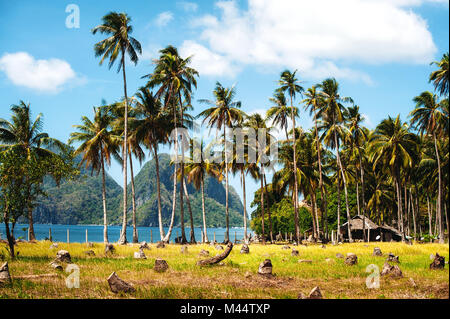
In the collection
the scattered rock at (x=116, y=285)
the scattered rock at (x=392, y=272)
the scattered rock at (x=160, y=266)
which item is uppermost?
the scattered rock at (x=116, y=285)

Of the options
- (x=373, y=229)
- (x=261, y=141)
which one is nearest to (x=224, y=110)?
(x=261, y=141)

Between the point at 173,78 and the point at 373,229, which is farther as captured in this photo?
the point at 373,229

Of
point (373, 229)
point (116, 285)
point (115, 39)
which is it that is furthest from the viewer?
point (373, 229)

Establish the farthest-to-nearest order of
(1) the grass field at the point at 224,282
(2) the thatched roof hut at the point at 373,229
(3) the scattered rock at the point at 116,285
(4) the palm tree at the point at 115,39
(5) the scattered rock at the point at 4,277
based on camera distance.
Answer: (2) the thatched roof hut at the point at 373,229, (4) the palm tree at the point at 115,39, (5) the scattered rock at the point at 4,277, (3) the scattered rock at the point at 116,285, (1) the grass field at the point at 224,282

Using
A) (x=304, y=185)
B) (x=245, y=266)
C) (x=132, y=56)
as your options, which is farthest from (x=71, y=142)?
(x=245, y=266)

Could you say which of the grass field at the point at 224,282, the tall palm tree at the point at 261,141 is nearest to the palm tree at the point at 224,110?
the tall palm tree at the point at 261,141

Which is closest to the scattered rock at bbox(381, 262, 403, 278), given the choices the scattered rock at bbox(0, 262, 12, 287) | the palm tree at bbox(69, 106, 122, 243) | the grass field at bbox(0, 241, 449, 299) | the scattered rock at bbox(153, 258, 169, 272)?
the grass field at bbox(0, 241, 449, 299)

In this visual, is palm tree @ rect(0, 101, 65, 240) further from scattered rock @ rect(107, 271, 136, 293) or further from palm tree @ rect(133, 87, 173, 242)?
scattered rock @ rect(107, 271, 136, 293)

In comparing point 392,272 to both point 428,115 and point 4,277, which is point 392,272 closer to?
point 4,277

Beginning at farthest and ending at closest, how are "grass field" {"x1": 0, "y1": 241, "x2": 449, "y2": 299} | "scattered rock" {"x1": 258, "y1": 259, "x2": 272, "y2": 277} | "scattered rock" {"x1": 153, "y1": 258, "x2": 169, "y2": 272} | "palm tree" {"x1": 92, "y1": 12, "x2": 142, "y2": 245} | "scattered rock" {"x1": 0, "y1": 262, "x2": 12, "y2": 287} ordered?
"palm tree" {"x1": 92, "y1": 12, "x2": 142, "y2": 245}
"scattered rock" {"x1": 153, "y1": 258, "x2": 169, "y2": 272}
"scattered rock" {"x1": 258, "y1": 259, "x2": 272, "y2": 277}
"scattered rock" {"x1": 0, "y1": 262, "x2": 12, "y2": 287}
"grass field" {"x1": 0, "y1": 241, "x2": 449, "y2": 299}

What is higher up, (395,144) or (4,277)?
(395,144)

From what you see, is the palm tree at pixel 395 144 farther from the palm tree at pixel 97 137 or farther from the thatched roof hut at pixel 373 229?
the palm tree at pixel 97 137

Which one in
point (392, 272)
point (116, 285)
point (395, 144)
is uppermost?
point (395, 144)
